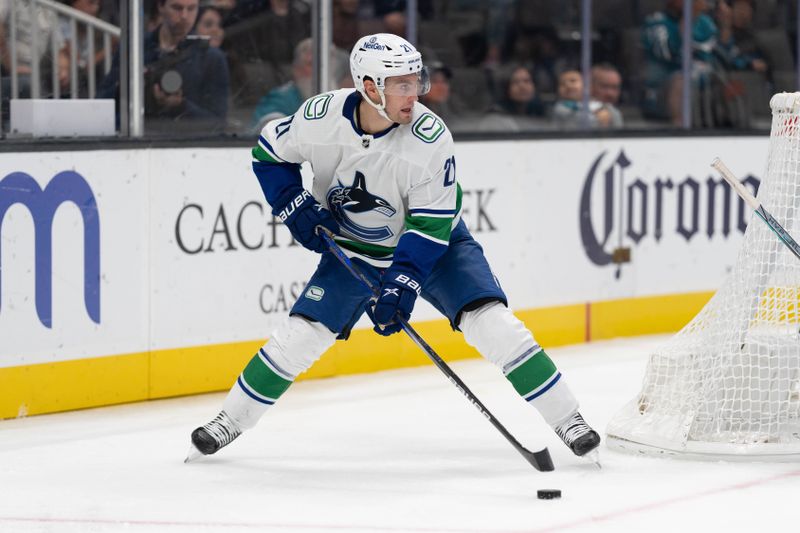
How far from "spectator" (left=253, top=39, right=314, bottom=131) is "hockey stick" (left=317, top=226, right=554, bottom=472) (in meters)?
1.72

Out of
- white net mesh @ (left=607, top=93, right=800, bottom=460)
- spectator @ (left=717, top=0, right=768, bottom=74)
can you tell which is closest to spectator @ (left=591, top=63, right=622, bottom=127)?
spectator @ (left=717, top=0, right=768, bottom=74)

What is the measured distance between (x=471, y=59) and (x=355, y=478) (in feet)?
9.59

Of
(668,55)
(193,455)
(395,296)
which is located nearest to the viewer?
(395,296)

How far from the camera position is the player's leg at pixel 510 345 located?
13.5 feet

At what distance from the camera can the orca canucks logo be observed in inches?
165

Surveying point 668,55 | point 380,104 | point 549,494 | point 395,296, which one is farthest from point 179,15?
point 668,55

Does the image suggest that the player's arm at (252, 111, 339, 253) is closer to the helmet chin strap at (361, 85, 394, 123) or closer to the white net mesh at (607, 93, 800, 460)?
the helmet chin strap at (361, 85, 394, 123)

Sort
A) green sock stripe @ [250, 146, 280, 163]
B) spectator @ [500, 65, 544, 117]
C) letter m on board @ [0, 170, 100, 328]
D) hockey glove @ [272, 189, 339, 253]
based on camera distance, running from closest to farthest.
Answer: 1. hockey glove @ [272, 189, 339, 253]
2. green sock stripe @ [250, 146, 280, 163]
3. letter m on board @ [0, 170, 100, 328]
4. spectator @ [500, 65, 544, 117]

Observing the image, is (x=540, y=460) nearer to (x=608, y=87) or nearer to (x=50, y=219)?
(x=50, y=219)

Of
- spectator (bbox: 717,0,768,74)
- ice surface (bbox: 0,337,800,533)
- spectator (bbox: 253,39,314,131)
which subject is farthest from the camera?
spectator (bbox: 717,0,768,74)

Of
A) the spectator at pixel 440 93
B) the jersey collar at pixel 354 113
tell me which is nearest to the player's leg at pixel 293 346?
the jersey collar at pixel 354 113

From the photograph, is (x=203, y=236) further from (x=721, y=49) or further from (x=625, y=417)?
(x=721, y=49)

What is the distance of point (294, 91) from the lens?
5996 millimetres

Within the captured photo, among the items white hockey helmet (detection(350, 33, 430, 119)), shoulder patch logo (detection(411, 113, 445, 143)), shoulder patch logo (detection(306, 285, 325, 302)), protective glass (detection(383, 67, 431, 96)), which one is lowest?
shoulder patch logo (detection(306, 285, 325, 302))
